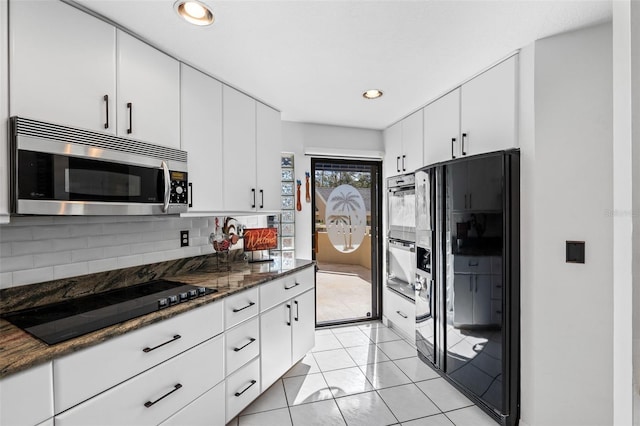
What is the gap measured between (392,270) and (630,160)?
10.1 feet

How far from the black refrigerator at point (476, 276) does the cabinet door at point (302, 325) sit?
0.97 m

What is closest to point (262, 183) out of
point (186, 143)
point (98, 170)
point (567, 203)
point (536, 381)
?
point (186, 143)

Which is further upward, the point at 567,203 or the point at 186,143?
the point at 186,143

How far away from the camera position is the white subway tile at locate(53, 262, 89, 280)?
1.61 metres

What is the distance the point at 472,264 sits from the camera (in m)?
2.08

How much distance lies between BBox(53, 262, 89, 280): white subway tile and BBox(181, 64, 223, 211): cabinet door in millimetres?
654

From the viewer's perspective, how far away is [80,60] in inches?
56.6

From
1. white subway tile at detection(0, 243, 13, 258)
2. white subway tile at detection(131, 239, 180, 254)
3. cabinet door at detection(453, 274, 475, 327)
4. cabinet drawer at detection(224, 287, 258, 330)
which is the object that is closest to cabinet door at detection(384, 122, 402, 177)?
cabinet door at detection(453, 274, 475, 327)

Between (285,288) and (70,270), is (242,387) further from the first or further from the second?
(70,270)

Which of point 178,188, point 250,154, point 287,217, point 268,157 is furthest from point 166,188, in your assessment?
point 287,217

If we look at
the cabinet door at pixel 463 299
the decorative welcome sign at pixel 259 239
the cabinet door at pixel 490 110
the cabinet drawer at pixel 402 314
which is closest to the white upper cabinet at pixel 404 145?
the cabinet door at pixel 490 110

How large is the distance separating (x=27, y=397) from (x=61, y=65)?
1.32 metres

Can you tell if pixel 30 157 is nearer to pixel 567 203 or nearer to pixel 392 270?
pixel 567 203

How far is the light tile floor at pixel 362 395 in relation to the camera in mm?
1989
